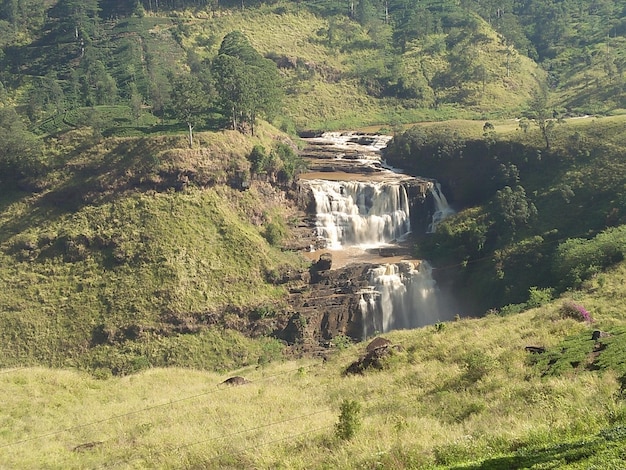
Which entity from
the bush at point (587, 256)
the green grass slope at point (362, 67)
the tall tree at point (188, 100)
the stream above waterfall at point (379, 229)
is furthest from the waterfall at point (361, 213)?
the green grass slope at point (362, 67)

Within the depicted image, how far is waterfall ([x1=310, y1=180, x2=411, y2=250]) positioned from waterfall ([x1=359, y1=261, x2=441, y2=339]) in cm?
769

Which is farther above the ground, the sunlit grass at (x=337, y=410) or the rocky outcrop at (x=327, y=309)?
the sunlit grass at (x=337, y=410)

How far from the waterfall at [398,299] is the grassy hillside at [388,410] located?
16.3 m

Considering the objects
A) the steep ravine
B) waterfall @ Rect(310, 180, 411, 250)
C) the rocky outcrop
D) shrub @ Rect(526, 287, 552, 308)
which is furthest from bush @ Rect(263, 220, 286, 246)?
shrub @ Rect(526, 287, 552, 308)

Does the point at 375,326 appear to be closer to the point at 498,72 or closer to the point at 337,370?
the point at 337,370

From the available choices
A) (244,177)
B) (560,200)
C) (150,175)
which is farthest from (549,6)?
(150,175)

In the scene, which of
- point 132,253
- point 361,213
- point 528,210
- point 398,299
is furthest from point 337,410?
point 361,213

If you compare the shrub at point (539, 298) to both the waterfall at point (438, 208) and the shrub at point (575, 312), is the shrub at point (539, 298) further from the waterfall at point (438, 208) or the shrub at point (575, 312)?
the waterfall at point (438, 208)

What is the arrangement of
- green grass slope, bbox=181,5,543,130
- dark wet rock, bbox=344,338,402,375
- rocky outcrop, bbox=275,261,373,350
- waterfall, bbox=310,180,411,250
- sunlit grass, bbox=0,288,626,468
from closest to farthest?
sunlit grass, bbox=0,288,626,468 < dark wet rock, bbox=344,338,402,375 < rocky outcrop, bbox=275,261,373,350 < waterfall, bbox=310,180,411,250 < green grass slope, bbox=181,5,543,130

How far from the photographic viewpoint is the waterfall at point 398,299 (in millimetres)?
46781

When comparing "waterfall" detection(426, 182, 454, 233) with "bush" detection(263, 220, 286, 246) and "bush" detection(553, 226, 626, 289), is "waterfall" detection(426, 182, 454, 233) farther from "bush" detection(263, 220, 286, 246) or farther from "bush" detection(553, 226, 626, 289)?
"bush" detection(263, 220, 286, 246)

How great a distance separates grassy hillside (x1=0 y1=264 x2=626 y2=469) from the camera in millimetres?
10750

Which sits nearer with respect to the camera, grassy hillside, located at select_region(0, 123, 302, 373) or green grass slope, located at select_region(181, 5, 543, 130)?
grassy hillside, located at select_region(0, 123, 302, 373)

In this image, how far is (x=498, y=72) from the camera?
96.8 m
